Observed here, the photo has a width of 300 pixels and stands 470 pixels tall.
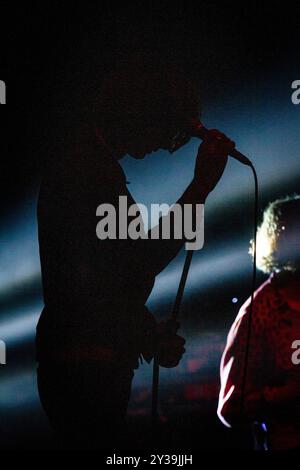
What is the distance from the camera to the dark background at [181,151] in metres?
2.08

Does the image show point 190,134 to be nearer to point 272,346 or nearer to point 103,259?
point 103,259

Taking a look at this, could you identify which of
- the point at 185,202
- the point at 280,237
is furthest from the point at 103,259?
the point at 280,237

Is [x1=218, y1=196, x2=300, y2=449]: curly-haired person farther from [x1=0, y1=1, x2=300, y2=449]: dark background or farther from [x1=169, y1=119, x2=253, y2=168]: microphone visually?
[x1=169, y1=119, x2=253, y2=168]: microphone

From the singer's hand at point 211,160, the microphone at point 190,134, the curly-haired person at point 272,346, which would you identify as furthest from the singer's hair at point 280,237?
the microphone at point 190,134

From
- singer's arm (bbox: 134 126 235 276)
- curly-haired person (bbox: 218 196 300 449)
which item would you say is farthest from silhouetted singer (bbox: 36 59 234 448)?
curly-haired person (bbox: 218 196 300 449)

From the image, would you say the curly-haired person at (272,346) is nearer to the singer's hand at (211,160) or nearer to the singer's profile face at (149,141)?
the singer's hand at (211,160)

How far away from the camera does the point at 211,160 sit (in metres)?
2.15

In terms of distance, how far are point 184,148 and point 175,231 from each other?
29 cm

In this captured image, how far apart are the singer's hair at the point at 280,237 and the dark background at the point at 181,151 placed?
0.13 ft

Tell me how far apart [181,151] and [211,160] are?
0.35 ft

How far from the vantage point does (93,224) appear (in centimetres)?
214
